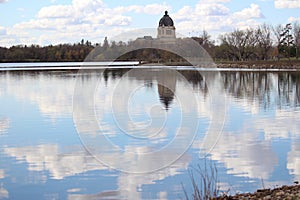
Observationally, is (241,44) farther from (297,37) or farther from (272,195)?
(272,195)

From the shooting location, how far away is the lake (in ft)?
33.6

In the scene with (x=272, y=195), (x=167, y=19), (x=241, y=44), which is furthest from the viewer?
(x=167, y=19)

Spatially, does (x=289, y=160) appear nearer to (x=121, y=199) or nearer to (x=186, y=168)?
(x=186, y=168)

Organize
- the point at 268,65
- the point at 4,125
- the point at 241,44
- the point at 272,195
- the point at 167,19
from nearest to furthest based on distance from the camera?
the point at 272,195
the point at 4,125
the point at 268,65
the point at 241,44
the point at 167,19

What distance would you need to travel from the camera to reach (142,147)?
46.5ft

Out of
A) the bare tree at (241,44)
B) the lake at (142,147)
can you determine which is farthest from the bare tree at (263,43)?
A: the lake at (142,147)

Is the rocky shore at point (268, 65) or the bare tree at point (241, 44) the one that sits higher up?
the bare tree at point (241, 44)

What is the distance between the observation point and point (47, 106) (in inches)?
957

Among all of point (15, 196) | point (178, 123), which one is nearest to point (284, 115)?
point (178, 123)

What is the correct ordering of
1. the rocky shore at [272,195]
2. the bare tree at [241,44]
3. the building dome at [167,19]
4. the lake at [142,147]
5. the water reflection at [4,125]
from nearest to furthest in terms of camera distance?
the rocky shore at [272,195] → the lake at [142,147] → the water reflection at [4,125] → the bare tree at [241,44] → the building dome at [167,19]

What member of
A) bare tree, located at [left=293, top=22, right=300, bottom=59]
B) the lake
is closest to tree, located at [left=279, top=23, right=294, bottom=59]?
bare tree, located at [left=293, top=22, right=300, bottom=59]

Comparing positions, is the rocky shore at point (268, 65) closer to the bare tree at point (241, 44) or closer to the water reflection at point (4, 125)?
the bare tree at point (241, 44)

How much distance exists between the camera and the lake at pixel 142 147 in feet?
33.6

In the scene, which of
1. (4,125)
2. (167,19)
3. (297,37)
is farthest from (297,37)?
(4,125)
